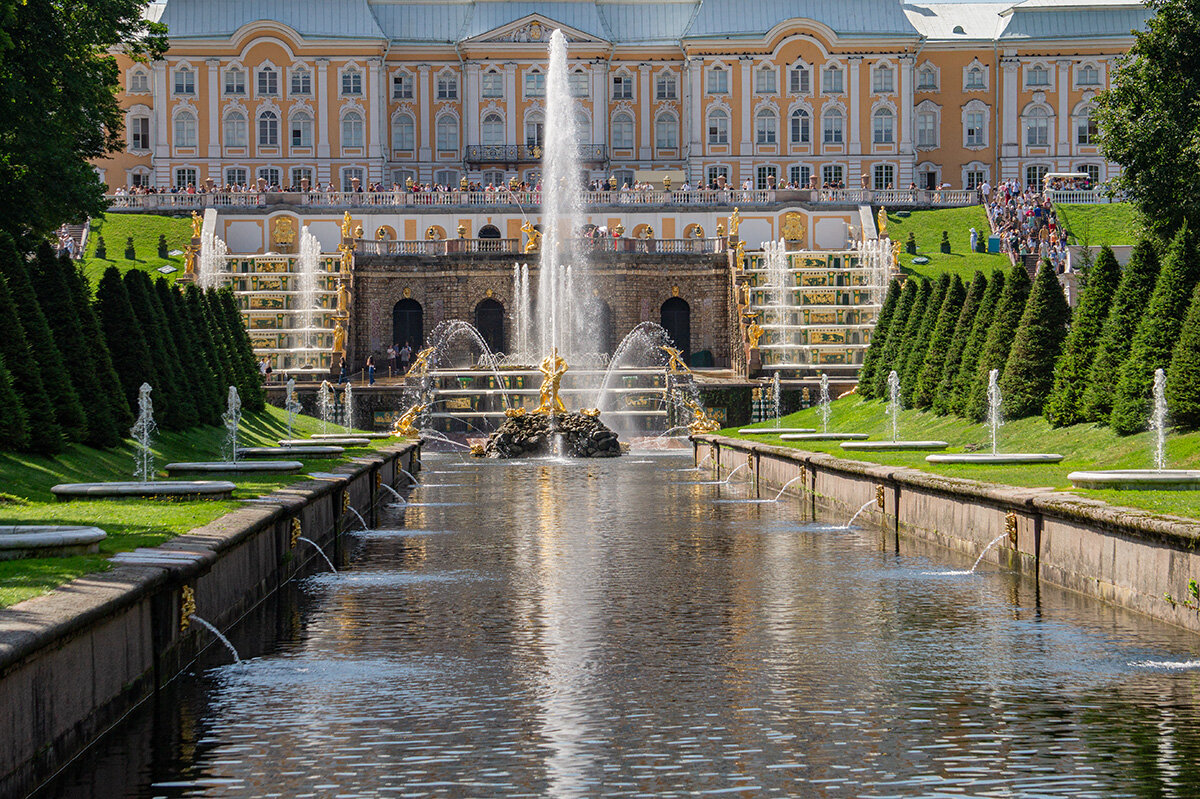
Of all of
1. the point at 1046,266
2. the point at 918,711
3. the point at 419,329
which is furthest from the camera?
the point at 419,329

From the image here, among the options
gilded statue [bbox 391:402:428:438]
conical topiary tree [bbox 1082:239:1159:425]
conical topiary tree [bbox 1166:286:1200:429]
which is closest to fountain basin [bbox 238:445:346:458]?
conical topiary tree [bbox 1082:239:1159:425]

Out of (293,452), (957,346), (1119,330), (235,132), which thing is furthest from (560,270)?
(1119,330)

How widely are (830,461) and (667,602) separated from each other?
10.9m

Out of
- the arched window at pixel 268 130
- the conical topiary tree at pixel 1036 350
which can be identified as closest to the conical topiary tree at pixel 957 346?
the conical topiary tree at pixel 1036 350

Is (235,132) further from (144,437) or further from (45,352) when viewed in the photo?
(144,437)

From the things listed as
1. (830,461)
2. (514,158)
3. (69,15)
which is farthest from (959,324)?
(514,158)

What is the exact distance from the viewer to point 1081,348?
28406 millimetres

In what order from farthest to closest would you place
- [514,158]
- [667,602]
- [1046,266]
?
[514,158], [1046,266], [667,602]

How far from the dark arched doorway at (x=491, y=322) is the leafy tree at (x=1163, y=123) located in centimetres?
3617

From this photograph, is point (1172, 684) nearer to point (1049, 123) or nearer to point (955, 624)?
point (955, 624)

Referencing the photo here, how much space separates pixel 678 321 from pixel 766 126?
89.3 ft

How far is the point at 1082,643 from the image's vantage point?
1395 cm

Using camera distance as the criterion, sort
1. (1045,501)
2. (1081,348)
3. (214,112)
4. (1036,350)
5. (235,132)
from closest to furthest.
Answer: (1045,501)
(1081,348)
(1036,350)
(214,112)
(235,132)

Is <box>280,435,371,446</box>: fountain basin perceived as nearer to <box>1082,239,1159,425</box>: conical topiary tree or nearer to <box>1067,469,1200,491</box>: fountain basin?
<box>1082,239,1159,425</box>: conical topiary tree
